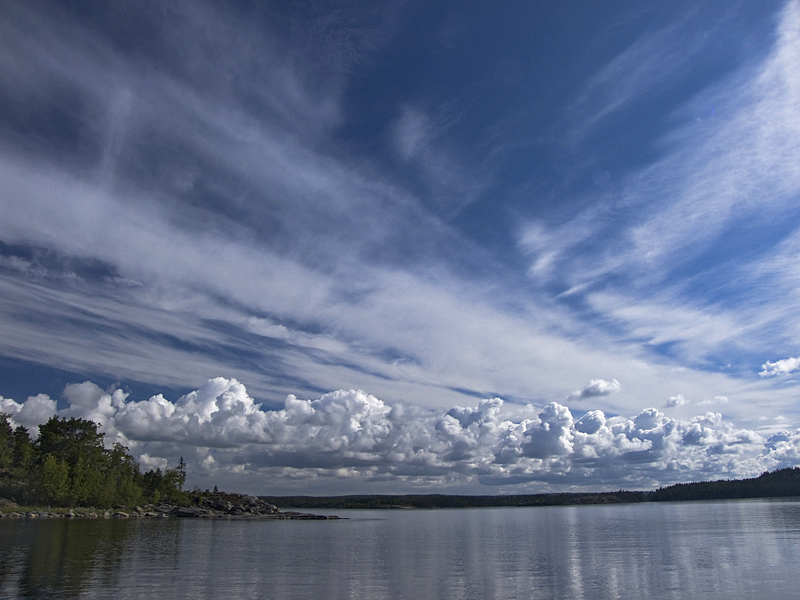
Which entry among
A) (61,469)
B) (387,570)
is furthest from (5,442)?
(387,570)

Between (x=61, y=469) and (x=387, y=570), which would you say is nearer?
(x=387, y=570)

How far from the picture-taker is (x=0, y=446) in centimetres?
16050

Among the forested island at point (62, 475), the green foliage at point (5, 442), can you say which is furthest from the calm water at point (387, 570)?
the green foliage at point (5, 442)

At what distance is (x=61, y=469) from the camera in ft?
514

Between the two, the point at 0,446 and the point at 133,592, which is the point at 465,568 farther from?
the point at 0,446

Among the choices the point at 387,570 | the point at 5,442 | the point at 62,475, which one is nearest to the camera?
the point at 387,570

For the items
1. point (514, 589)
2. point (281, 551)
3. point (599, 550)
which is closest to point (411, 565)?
point (514, 589)

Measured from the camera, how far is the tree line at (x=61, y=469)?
15450 cm

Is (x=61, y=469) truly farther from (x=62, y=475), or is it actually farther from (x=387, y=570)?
(x=387, y=570)

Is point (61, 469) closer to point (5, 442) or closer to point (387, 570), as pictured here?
point (5, 442)

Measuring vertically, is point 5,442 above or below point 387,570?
above

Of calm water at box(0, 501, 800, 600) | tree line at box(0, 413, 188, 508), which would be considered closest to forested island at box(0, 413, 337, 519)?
tree line at box(0, 413, 188, 508)

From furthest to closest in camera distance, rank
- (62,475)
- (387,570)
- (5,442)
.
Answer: (5,442)
(62,475)
(387,570)

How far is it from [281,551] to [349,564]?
21731 millimetres
